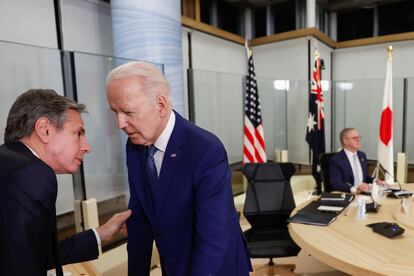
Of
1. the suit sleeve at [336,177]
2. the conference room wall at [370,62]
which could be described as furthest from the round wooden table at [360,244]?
the conference room wall at [370,62]

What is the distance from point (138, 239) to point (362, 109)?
17.9 feet

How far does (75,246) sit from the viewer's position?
1.25m

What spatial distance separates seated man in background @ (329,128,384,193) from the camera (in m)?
3.01

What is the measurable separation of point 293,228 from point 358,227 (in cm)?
38

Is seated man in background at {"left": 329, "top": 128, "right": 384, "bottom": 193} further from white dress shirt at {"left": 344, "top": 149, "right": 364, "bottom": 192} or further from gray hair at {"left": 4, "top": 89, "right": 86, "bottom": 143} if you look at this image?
gray hair at {"left": 4, "top": 89, "right": 86, "bottom": 143}

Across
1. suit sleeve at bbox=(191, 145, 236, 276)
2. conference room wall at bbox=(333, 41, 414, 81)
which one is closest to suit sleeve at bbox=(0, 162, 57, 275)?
suit sleeve at bbox=(191, 145, 236, 276)

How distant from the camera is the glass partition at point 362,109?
5527 mm

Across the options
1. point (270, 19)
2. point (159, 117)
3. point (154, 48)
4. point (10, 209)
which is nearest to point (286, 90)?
point (270, 19)

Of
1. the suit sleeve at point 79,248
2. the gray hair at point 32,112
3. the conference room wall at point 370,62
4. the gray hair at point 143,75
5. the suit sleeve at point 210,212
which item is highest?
the conference room wall at point 370,62

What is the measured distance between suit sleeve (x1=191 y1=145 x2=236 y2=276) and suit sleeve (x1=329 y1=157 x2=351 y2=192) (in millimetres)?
2253

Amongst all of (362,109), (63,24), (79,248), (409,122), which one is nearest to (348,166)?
(79,248)

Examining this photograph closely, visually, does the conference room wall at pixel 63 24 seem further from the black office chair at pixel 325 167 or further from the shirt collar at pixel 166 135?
the black office chair at pixel 325 167

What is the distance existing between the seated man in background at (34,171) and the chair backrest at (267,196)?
1.75 metres

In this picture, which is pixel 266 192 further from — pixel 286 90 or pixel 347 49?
pixel 347 49
